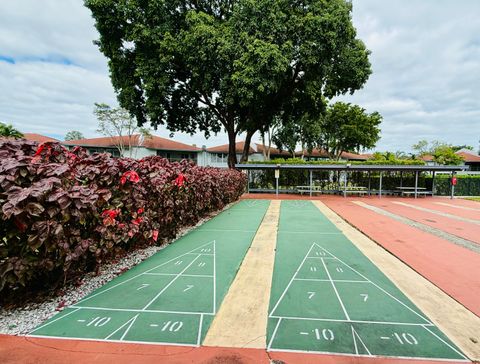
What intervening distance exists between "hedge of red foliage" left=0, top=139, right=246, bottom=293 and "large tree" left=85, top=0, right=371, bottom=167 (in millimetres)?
10536

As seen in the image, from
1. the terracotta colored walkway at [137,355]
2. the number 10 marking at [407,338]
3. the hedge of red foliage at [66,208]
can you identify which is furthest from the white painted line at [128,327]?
the number 10 marking at [407,338]

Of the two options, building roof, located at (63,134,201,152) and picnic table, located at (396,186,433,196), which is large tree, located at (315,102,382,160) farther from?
building roof, located at (63,134,201,152)

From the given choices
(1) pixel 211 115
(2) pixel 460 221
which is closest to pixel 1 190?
(2) pixel 460 221

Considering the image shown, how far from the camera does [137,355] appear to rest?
2.18 metres

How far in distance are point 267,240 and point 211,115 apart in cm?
1790

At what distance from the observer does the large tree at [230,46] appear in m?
13.7

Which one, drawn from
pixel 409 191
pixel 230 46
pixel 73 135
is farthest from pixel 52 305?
pixel 73 135

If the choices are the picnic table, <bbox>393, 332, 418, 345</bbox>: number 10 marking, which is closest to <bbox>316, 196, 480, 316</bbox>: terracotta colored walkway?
<bbox>393, 332, 418, 345</bbox>: number 10 marking

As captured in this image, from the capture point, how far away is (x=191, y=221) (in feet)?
24.2

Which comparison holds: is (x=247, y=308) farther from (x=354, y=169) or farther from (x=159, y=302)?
(x=354, y=169)

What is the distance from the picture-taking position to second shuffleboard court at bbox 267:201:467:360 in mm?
2326

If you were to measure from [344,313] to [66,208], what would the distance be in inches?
125

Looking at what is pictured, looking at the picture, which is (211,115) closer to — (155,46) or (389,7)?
(155,46)

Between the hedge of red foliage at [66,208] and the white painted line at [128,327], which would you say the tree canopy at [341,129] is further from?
the white painted line at [128,327]
